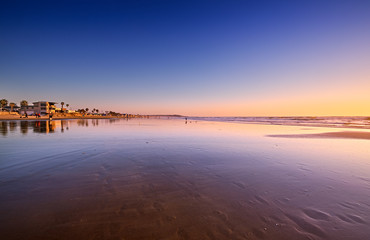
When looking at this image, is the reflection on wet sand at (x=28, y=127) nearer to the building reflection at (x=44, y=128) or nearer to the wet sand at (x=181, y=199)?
the building reflection at (x=44, y=128)

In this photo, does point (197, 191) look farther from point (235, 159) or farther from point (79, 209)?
point (235, 159)

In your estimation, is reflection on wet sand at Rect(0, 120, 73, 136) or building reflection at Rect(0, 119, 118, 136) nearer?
Answer: building reflection at Rect(0, 119, 118, 136)

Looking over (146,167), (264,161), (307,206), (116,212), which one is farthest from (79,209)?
(264,161)

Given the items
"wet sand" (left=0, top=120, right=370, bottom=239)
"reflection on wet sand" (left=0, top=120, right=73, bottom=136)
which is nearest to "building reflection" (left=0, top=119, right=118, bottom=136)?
"reflection on wet sand" (left=0, top=120, right=73, bottom=136)

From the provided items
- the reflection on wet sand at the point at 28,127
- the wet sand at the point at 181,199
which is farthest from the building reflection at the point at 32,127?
the wet sand at the point at 181,199

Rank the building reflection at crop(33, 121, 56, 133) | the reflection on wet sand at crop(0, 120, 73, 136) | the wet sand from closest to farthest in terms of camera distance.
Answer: the wet sand < the reflection on wet sand at crop(0, 120, 73, 136) < the building reflection at crop(33, 121, 56, 133)

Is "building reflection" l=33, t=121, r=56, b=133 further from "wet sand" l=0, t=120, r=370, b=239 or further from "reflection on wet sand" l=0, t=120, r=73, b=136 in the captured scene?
"wet sand" l=0, t=120, r=370, b=239

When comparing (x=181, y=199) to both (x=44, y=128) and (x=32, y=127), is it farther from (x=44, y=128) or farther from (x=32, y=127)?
(x=32, y=127)

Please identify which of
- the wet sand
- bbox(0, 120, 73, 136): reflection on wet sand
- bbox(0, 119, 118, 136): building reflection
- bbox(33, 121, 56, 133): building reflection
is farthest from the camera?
bbox(33, 121, 56, 133): building reflection

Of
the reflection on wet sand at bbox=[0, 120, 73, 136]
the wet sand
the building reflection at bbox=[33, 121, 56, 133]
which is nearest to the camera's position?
the wet sand

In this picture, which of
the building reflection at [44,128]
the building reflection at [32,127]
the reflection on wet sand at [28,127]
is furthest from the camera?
the building reflection at [44,128]

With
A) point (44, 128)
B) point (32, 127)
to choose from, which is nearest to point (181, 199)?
point (44, 128)

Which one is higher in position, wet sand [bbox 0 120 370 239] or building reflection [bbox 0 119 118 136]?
building reflection [bbox 0 119 118 136]

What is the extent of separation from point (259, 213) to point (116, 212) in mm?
3237
